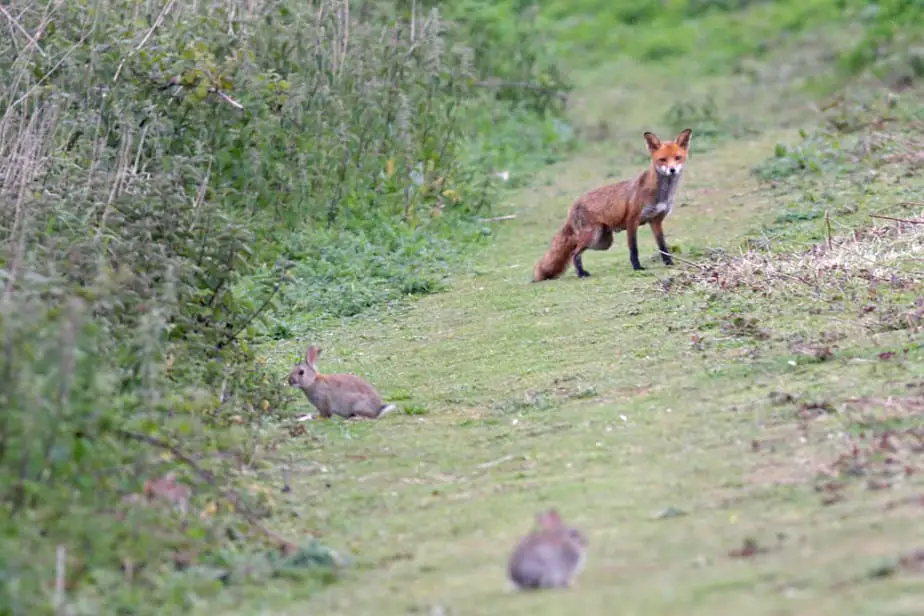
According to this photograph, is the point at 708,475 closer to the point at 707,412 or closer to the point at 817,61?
the point at 707,412

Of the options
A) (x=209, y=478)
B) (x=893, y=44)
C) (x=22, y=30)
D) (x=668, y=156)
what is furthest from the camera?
(x=893, y=44)

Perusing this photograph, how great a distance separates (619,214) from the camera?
10.8 m

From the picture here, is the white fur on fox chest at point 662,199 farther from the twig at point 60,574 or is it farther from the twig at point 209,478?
the twig at point 60,574

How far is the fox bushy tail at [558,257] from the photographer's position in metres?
10.7

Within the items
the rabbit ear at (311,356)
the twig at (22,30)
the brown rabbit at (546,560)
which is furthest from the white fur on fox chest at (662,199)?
the brown rabbit at (546,560)

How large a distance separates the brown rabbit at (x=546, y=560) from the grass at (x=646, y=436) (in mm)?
77

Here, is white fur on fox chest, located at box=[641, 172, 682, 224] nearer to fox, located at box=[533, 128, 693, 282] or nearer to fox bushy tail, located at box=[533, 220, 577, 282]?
fox, located at box=[533, 128, 693, 282]

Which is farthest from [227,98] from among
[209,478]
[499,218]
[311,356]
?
[209,478]

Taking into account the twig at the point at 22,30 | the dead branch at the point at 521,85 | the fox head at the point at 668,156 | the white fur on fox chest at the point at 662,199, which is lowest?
the white fur on fox chest at the point at 662,199

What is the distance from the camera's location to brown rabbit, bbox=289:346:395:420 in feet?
24.9

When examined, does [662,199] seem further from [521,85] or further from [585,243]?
[521,85]

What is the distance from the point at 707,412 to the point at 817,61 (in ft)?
49.0

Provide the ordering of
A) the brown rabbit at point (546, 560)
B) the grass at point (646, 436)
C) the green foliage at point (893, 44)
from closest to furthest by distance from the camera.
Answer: the brown rabbit at point (546, 560) → the grass at point (646, 436) → the green foliage at point (893, 44)

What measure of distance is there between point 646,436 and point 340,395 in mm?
1831
